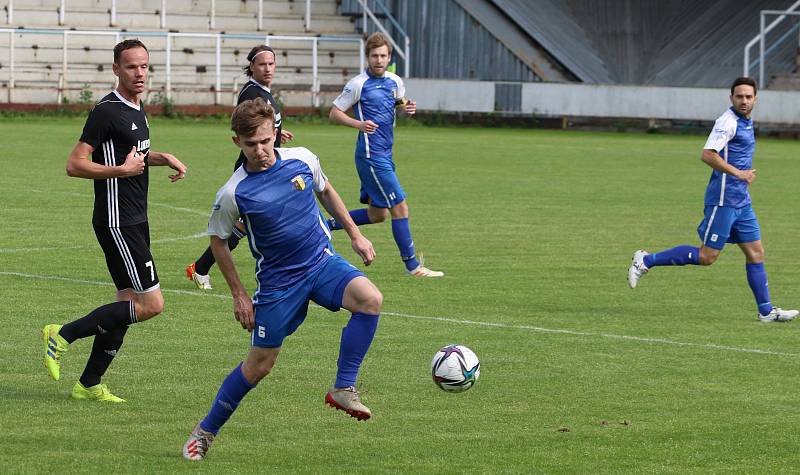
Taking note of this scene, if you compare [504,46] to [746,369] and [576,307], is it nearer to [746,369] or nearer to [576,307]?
[576,307]

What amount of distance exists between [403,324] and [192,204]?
921 cm

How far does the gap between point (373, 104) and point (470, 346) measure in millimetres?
4966

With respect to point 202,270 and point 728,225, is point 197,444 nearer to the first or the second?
point 202,270

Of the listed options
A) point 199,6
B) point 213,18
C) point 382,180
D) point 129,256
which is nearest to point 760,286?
point 382,180

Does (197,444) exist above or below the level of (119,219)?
below

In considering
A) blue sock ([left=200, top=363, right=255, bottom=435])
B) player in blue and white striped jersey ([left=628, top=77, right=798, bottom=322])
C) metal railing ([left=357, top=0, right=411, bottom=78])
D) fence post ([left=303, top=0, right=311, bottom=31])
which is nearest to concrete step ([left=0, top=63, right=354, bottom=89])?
fence post ([left=303, top=0, right=311, bottom=31])

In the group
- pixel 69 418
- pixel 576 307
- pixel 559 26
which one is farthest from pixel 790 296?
pixel 559 26

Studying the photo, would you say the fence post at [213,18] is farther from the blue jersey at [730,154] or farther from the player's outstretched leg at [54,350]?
the player's outstretched leg at [54,350]

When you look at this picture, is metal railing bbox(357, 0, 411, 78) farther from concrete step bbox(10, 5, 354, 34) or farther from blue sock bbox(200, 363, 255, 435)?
blue sock bbox(200, 363, 255, 435)

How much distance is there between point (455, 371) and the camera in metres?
7.84

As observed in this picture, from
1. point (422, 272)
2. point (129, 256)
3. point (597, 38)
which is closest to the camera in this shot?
point (129, 256)

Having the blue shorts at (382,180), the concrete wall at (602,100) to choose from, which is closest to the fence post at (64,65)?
the concrete wall at (602,100)

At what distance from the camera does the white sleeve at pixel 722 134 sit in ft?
39.0

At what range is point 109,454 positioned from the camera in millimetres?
6988
